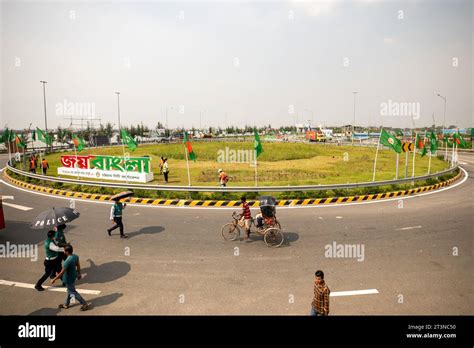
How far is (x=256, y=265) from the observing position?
830 cm

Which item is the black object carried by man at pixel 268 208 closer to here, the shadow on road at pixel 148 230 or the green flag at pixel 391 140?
the shadow on road at pixel 148 230

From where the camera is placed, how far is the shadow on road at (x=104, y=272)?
25.1 feet

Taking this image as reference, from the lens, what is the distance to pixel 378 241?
9914 millimetres

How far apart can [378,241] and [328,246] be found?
184cm

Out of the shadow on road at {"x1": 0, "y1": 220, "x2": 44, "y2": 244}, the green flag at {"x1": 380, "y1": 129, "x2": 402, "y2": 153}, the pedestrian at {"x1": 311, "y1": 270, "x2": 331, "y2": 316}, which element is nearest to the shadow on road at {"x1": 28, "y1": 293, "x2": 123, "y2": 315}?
the pedestrian at {"x1": 311, "y1": 270, "x2": 331, "y2": 316}

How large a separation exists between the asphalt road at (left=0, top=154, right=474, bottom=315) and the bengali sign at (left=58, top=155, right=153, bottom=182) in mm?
7187

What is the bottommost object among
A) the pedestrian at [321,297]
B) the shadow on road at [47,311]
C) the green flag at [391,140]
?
the shadow on road at [47,311]

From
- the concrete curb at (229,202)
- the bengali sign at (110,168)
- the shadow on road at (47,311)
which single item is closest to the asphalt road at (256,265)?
the shadow on road at (47,311)

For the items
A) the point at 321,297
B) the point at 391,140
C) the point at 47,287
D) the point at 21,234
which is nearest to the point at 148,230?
the point at 47,287

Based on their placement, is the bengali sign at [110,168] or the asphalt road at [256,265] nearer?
the asphalt road at [256,265]

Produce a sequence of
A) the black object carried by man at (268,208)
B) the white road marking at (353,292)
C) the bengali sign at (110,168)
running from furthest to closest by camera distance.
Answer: the bengali sign at (110,168)
the black object carried by man at (268,208)
the white road marking at (353,292)

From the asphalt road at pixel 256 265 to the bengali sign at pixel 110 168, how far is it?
719cm
